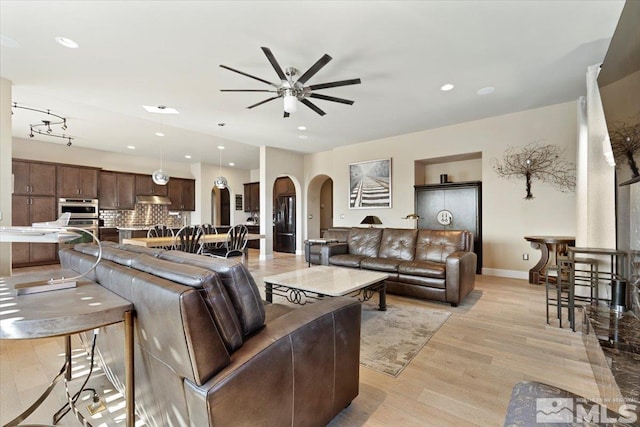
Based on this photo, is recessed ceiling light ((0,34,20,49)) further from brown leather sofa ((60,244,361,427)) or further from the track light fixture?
brown leather sofa ((60,244,361,427))

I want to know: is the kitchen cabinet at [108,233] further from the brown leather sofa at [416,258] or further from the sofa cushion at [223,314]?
the sofa cushion at [223,314]

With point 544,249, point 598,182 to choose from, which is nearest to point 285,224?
point 544,249

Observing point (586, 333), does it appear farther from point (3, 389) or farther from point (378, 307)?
point (3, 389)

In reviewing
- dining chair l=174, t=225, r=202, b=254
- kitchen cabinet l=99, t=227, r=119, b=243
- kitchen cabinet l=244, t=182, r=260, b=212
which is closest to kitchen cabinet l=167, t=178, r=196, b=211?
kitchen cabinet l=99, t=227, r=119, b=243

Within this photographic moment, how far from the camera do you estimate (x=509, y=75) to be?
3.60m

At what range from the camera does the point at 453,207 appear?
224 inches

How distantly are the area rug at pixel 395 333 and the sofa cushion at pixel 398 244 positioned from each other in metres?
0.97

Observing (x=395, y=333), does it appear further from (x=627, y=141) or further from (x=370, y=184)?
(x=370, y=184)

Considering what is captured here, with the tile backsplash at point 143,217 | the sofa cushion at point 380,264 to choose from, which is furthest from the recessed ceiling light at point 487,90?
the tile backsplash at point 143,217

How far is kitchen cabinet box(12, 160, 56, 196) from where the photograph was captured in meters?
6.02

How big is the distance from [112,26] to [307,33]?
1791 mm

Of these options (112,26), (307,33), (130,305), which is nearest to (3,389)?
(130,305)

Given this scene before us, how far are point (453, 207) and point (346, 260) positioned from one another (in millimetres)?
2777

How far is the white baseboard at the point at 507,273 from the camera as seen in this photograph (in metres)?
4.93
